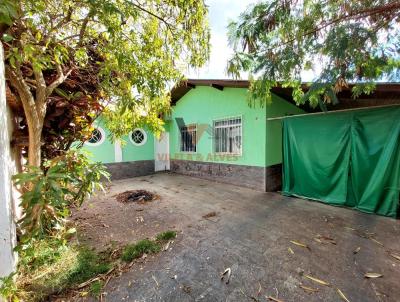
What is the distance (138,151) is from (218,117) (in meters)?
3.86

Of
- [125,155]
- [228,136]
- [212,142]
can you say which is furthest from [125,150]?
[228,136]

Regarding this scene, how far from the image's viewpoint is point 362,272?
213 cm

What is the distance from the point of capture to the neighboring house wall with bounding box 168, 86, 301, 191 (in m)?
5.41

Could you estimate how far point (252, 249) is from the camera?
260cm

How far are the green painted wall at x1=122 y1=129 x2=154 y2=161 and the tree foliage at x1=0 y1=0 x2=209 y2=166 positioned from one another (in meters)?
5.16

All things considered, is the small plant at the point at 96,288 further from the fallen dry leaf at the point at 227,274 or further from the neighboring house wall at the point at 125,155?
the neighboring house wall at the point at 125,155

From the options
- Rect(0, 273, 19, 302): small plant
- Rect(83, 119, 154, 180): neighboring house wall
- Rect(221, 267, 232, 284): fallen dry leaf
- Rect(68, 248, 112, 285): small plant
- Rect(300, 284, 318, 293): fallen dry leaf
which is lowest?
Rect(300, 284, 318, 293): fallen dry leaf

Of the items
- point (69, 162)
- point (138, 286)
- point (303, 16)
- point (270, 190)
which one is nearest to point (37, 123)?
point (69, 162)

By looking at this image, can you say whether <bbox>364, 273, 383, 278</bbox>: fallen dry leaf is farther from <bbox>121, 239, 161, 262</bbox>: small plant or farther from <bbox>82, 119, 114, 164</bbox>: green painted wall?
<bbox>82, 119, 114, 164</bbox>: green painted wall

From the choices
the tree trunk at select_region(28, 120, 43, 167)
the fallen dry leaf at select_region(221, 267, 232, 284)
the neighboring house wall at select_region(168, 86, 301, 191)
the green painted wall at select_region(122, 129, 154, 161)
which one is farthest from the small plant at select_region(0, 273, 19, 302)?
the green painted wall at select_region(122, 129, 154, 161)

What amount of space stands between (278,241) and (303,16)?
130 inches

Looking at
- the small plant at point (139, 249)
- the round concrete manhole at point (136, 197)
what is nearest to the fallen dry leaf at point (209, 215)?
the small plant at point (139, 249)

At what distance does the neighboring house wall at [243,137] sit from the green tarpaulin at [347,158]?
53cm

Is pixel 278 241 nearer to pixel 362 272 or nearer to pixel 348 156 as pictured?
pixel 362 272
